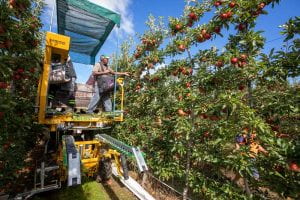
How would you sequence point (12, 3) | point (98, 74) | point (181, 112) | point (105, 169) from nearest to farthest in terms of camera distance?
1. point (12, 3)
2. point (181, 112)
3. point (105, 169)
4. point (98, 74)

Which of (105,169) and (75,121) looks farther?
(105,169)

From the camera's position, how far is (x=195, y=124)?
4160mm

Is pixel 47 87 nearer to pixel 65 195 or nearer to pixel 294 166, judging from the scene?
pixel 65 195

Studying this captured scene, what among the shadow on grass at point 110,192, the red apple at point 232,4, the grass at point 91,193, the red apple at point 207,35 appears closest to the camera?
the red apple at point 232,4

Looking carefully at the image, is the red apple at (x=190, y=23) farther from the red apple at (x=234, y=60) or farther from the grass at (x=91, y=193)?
the grass at (x=91, y=193)

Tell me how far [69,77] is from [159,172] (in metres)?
3.42

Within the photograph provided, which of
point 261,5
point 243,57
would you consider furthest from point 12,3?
point 261,5

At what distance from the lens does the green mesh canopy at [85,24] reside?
5.24 meters

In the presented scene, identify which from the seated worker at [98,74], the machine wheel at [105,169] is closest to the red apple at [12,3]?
the seated worker at [98,74]

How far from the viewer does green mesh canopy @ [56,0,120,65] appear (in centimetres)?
524

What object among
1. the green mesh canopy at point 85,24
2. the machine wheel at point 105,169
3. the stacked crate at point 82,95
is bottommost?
the machine wheel at point 105,169

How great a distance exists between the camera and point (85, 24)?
19.9 ft

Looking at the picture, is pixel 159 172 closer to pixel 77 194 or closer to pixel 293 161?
pixel 77 194

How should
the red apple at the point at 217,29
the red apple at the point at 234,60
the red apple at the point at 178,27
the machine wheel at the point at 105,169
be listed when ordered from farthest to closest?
the machine wheel at the point at 105,169, the red apple at the point at 178,27, the red apple at the point at 217,29, the red apple at the point at 234,60
